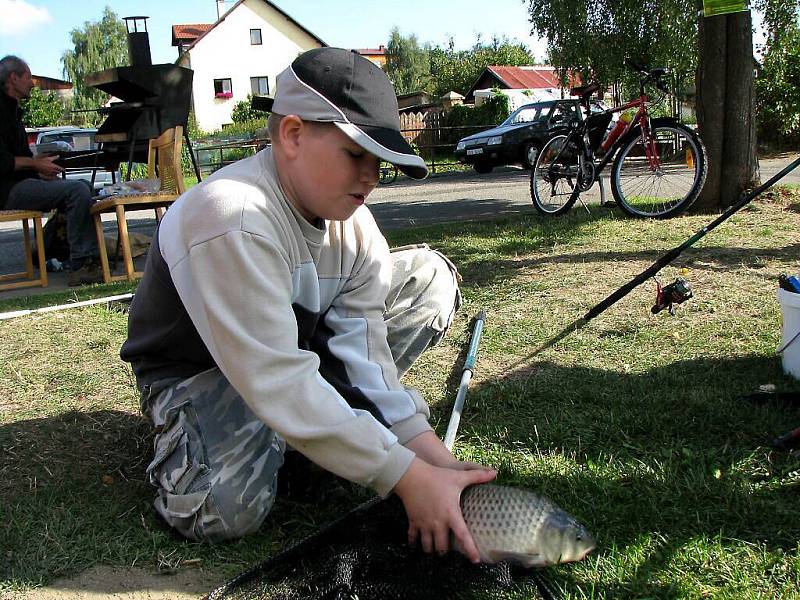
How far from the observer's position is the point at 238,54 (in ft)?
168

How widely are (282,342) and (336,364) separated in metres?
0.45

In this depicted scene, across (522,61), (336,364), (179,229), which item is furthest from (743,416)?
(522,61)

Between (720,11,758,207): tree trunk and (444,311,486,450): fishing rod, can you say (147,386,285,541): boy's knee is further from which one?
(720,11,758,207): tree trunk

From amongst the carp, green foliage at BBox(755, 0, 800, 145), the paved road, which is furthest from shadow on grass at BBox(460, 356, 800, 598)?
green foliage at BBox(755, 0, 800, 145)

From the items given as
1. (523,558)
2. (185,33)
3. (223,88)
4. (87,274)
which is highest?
(185,33)

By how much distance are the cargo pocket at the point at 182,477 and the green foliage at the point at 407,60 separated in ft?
297

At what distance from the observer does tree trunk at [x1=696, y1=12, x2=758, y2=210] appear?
263 inches

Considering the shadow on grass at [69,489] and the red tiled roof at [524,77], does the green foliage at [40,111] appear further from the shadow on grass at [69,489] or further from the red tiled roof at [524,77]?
the shadow on grass at [69,489]

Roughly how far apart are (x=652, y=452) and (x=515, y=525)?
0.88 metres

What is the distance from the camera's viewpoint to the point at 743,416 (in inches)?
103

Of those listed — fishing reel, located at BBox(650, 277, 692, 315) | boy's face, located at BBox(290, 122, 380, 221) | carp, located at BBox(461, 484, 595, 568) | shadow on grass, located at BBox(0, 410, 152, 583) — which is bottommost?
shadow on grass, located at BBox(0, 410, 152, 583)

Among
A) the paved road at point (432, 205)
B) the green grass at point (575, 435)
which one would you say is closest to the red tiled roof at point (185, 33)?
the paved road at point (432, 205)

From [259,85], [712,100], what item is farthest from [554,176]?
[259,85]

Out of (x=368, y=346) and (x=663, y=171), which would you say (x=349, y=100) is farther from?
(x=663, y=171)
